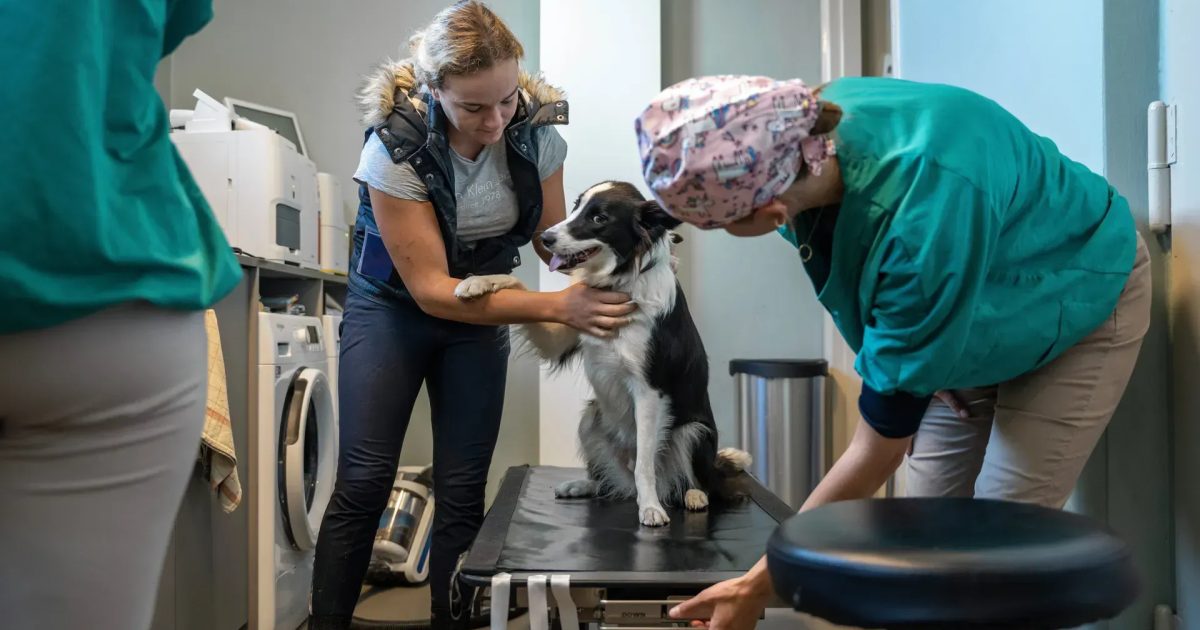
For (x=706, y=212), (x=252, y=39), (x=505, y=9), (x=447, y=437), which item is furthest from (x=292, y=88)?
(x=706, y=212)

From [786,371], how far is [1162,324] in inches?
76.4

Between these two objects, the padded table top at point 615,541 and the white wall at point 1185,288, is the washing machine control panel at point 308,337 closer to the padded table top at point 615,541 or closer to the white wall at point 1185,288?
the padded table top at point 615,541

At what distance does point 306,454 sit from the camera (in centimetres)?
293

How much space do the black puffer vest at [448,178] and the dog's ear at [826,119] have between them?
102cm

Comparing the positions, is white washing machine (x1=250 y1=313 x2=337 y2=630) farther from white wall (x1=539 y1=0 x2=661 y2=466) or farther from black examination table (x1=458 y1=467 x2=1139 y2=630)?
black examination table (x1=458 y1=467 x2=1139 y2=630)

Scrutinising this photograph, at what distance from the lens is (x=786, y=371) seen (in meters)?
3.33

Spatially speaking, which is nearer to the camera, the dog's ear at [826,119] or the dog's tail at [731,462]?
the dog's ear at [826,119]

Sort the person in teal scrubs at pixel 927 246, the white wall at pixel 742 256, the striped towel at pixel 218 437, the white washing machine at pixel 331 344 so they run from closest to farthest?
the person in teal scrubs at pixel 927 246, the striped towel at pixel 218 437, the white washing machine at pixel 331 344, the white wall at pixel 742 256

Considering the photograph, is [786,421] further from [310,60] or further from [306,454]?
[310,60]

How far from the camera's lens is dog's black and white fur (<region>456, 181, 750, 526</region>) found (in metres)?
1.89

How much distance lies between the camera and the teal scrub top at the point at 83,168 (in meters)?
0.60

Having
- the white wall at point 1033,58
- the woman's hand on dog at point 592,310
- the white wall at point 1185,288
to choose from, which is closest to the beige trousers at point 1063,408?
the white wall at point 1185,288

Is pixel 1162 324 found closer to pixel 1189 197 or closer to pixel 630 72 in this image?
pixel 1189 197

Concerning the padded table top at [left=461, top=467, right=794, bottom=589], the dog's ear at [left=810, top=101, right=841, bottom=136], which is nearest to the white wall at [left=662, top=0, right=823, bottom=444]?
the padded table top at [left=461, top=467, right=794, bottom=589]
